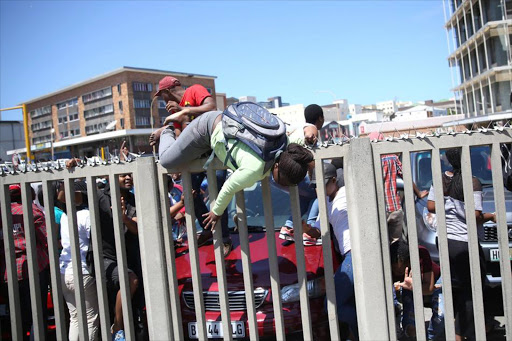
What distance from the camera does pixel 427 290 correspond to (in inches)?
162

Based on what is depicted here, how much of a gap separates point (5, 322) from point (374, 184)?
3.97 metres

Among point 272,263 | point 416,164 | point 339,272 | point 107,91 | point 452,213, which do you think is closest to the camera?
point 272,263

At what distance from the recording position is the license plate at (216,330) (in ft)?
12.7

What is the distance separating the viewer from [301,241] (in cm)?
301

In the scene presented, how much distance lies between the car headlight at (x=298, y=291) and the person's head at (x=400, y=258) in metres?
0.64

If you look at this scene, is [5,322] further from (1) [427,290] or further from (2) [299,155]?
(1) [427,290]

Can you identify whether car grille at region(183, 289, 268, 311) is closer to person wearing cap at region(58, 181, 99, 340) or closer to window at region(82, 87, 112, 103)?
person wearing cap at region(58, 181, 99, 340)

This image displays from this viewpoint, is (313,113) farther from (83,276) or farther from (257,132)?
(83,276)

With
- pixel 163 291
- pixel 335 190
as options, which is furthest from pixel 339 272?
pixel 163 291

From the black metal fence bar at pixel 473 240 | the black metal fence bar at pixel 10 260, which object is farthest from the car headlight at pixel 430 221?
the black metal fence bar at pixel 10 260

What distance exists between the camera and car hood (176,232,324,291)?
4166 millimetres

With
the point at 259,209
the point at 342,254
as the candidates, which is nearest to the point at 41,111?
the point at 259,209

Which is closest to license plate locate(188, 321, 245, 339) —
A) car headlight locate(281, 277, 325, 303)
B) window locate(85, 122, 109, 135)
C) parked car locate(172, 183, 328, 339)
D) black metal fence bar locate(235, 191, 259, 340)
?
parked car locate(172, 183, 328, 339)

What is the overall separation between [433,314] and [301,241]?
5.65 ft
